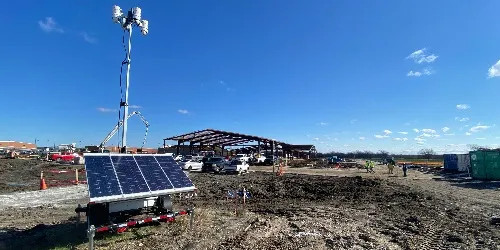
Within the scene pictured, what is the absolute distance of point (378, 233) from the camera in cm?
1058

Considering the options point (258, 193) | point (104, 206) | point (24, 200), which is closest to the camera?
point (104, 206)

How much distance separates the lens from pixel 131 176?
31.4 ft

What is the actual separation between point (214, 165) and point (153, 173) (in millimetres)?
28680

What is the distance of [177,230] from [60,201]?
408 inches

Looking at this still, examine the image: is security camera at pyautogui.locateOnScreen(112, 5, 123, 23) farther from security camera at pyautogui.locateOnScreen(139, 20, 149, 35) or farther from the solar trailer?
the solar trailer

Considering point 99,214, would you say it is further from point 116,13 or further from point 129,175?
point 116,13

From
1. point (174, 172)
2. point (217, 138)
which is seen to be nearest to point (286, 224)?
point (174, 172)

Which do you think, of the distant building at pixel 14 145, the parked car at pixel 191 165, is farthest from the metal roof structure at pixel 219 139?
the distant building at pixel 14 145

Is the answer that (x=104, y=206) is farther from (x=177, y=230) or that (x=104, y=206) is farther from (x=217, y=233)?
(x=217, y=233)

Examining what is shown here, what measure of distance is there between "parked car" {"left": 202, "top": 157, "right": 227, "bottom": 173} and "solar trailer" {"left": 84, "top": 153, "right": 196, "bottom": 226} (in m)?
27.7

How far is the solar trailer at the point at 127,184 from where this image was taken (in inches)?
339

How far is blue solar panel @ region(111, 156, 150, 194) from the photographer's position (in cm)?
912

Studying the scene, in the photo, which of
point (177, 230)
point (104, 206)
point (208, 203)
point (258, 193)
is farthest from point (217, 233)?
point (258, 193)

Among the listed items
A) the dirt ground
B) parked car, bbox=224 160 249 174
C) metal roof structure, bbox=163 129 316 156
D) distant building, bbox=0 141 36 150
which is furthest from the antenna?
distant building, bbox=0 141 36 150
